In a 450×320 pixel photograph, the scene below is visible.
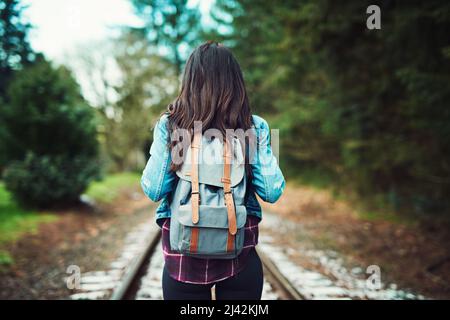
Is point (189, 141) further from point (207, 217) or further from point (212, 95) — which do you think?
point (207, 217)

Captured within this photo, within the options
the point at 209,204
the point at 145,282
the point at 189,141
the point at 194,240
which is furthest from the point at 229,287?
the point at 145,282

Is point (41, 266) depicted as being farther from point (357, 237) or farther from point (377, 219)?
point (377, 219)

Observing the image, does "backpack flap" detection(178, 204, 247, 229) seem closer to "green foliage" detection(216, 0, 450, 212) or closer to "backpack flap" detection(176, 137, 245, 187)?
Answer: "backpack flap" detection(176, 137, 245, 187)

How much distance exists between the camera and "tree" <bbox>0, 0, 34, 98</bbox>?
16.9ft

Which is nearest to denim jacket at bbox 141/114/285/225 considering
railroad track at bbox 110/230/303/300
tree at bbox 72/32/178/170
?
railroad track at bbox 110/230/303/300

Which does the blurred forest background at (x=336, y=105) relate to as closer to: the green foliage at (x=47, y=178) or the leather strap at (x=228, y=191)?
the green foliage at (x=47, y=178)

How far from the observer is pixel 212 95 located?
1.79 m

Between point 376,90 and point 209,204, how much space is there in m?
7.39

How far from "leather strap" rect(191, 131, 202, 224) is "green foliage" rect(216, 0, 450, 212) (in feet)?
13.9

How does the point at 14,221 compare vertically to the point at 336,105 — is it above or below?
below

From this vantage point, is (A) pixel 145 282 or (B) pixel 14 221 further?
(B) pixel 14 221

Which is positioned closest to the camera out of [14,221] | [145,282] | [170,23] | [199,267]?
[199,267]

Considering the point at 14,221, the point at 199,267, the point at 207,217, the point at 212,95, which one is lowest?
the point at 14,221

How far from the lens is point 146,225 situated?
8633mm
